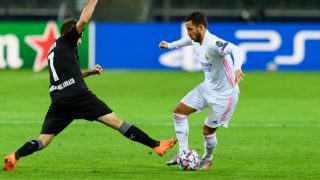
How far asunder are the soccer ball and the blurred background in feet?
78.8

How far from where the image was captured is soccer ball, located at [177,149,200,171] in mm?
10953

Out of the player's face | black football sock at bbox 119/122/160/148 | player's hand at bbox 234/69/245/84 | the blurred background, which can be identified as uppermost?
the player's face

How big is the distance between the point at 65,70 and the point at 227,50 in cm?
191

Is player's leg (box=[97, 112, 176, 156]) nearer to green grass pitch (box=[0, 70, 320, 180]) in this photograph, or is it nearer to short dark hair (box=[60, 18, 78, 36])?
green grass pitch (box=[0, 70, 320, 180])

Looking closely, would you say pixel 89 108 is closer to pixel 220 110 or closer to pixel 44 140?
pixel 44 140

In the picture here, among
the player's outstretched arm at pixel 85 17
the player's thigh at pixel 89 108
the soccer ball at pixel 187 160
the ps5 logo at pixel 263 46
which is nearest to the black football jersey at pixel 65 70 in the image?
the player's thigh at pixel 89 108

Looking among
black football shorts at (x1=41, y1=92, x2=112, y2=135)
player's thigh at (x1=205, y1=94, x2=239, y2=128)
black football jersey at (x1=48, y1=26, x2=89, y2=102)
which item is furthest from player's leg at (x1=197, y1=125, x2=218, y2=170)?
black football jersey at (x1=48, y1=26, x2=89, y2=102)

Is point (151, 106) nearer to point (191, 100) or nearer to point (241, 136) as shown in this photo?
point (241, 136)

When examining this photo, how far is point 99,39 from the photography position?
3050 centimetres

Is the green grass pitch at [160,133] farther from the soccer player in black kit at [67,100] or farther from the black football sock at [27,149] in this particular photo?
the soccer player in black kit at [67,100]

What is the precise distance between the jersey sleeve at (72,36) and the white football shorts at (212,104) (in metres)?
1.64

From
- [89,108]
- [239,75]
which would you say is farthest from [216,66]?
[89,108]

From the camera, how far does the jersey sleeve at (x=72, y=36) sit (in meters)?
10.5

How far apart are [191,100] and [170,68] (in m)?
19.5
